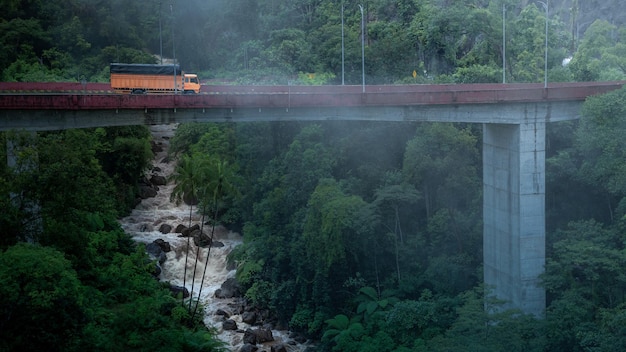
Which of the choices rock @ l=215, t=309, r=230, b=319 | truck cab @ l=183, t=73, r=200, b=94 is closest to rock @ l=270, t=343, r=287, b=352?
rock @ l=215, t=309, r=230, b=319

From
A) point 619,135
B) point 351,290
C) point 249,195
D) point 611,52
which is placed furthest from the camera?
point 611,52

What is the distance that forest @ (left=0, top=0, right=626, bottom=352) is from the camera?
29016 mm

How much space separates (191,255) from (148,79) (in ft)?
38.4

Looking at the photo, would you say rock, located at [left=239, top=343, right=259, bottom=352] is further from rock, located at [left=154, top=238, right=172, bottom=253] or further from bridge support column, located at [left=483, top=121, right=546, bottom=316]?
rock, located at [left=154, top=238, right=172, bottom=253]

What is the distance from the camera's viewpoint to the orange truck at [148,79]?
5209cm

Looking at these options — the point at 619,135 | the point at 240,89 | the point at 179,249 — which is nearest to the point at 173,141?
the point at 240,89

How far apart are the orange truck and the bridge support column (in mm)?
22446

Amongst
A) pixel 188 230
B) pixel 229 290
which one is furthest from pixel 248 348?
pixel 188 230

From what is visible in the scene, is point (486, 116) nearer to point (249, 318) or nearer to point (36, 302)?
point (249, 318)

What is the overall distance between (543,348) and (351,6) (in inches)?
2099

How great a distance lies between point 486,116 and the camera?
3656cm

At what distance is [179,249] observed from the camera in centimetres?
4909

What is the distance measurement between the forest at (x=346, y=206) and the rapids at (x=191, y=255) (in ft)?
3.71

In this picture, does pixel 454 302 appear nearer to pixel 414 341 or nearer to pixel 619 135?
pixel 414 341
